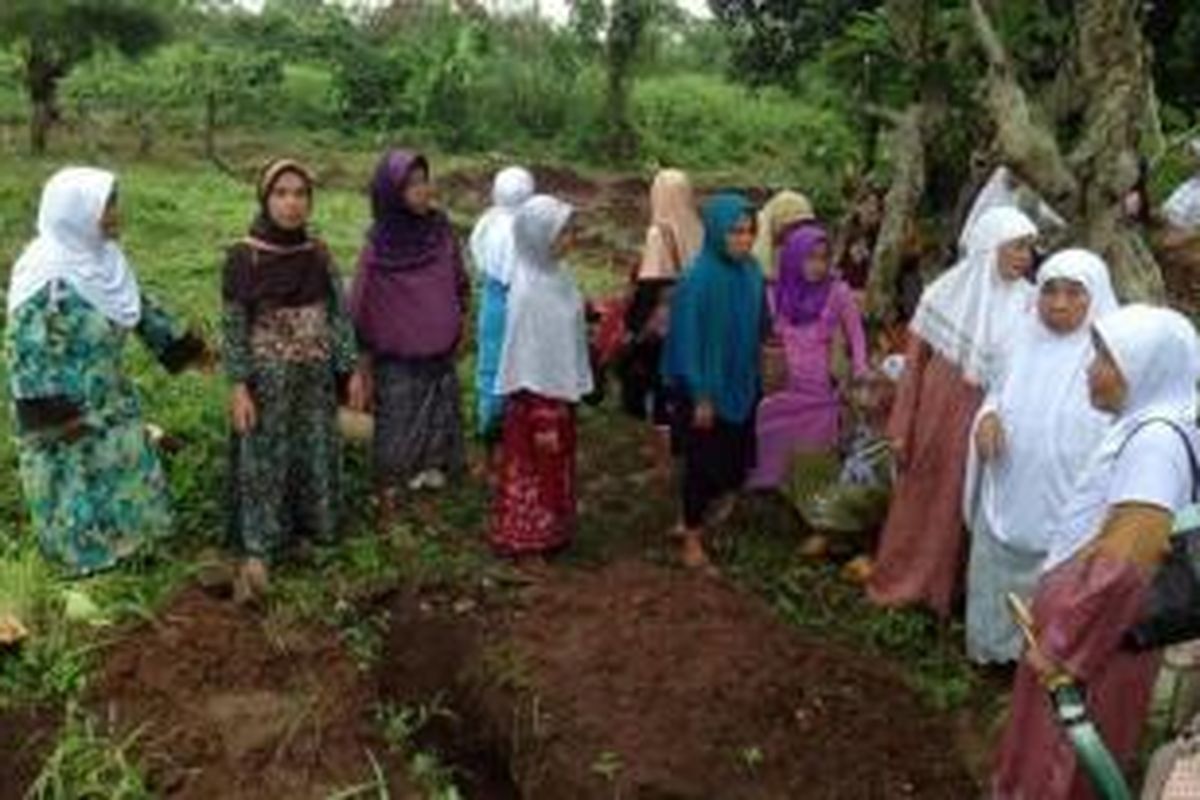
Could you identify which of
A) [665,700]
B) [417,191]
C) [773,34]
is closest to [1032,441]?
[665,700]

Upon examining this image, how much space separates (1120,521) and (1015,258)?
2.00 m

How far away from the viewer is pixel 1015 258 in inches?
232

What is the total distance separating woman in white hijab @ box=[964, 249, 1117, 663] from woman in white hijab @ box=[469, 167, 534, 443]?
87.2 inches

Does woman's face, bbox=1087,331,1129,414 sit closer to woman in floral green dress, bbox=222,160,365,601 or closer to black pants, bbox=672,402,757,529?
black pants, bbox=672,402,757,529

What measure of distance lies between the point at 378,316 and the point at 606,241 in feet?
21.0

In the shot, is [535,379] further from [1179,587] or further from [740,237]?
[1179,587]

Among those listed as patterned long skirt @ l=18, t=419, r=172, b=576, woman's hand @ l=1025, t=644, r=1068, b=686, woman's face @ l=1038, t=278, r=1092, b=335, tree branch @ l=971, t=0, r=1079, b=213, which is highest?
tree branch @ l=971, t=0, r=1079, b=213

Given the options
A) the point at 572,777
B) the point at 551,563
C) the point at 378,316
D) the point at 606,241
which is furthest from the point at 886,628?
the point at 606,241

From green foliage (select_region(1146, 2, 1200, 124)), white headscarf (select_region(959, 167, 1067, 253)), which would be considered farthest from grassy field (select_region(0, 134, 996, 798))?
green foliage (select_region(1146, 2, 1200, 124))

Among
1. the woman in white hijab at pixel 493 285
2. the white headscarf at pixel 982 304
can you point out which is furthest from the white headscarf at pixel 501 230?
the white headscarf at pixel 982 304

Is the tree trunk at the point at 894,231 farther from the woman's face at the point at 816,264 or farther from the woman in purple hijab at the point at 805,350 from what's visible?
the woman's face at the point at 816,264

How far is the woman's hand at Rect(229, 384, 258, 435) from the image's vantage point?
6.02m

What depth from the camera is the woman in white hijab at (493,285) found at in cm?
737

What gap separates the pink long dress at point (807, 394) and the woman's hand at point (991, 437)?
4.52ft
